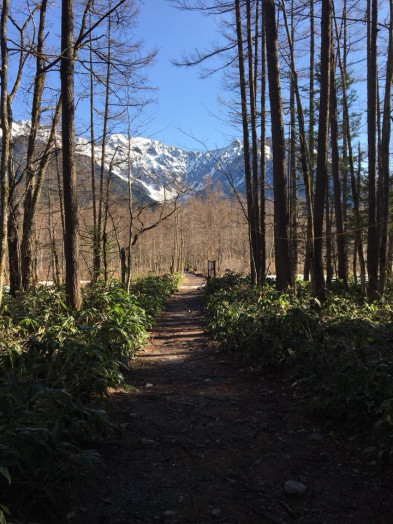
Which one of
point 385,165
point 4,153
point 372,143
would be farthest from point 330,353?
point 372,143

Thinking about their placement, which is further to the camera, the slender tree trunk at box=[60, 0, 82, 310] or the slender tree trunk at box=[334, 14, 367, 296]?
the slender tree trunk at box=[334, 14, 367, 296]

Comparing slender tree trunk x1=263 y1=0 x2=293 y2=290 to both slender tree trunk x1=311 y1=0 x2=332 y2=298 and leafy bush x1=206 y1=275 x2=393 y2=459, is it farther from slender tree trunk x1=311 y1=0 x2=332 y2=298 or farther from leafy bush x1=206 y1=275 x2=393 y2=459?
leafy bush x1=206 y1=275 x2=393 y2=459

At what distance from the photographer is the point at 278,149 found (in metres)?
8.91

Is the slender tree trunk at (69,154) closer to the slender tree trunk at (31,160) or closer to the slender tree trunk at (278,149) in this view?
the slender tree trunk at (31,160)

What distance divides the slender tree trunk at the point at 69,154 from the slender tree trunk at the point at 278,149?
4.21 m

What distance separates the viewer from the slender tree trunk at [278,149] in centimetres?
853

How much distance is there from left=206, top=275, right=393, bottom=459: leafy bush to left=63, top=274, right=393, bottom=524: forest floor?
0.77 feet

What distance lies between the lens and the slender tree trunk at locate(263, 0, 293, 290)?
8531mm

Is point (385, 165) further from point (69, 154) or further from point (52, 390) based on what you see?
point (52, 390)

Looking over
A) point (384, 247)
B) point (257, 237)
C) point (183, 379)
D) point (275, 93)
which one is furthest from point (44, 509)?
point (257, 237)

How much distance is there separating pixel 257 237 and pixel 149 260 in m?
41.0

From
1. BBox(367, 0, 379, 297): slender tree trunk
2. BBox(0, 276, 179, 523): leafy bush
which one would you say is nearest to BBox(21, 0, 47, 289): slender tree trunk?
BBox(0, 276, 179, 523): leafy bush

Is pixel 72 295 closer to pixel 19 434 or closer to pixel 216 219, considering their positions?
pixel 19 434

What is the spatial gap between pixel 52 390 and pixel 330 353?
3014 millimetres
